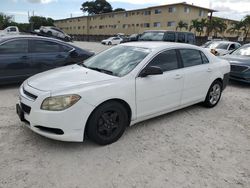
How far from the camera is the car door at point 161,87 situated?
12.2 feet

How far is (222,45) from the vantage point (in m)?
14.4

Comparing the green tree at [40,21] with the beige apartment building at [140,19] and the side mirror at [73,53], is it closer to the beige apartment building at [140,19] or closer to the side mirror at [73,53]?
the beige apartment building at [140,19]

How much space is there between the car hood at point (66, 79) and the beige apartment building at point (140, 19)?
41.3 meters

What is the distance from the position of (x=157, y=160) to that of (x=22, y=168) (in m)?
1.69

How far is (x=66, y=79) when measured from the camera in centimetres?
346

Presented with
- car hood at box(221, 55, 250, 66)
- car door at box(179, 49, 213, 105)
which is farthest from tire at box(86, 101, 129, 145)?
car hood at box(221, 55, 250, 66)

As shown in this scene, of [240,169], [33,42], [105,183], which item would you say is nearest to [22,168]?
[105,183]

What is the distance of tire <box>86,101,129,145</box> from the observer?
127 inches

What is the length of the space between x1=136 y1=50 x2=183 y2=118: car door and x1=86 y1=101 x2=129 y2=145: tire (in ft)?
1.18

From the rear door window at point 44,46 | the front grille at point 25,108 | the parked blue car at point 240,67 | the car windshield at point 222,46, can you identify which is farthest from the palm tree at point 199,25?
the front grille at point 25,108

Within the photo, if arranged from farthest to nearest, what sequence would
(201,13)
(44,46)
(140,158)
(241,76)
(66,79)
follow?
(201,13) → (241,76) → (44,46) → (66,79) → (140,158)

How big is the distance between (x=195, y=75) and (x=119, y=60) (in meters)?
1.59

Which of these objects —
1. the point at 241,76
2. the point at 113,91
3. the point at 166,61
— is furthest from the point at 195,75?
the point at 241,76

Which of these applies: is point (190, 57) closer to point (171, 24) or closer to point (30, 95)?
point (30, 95)
